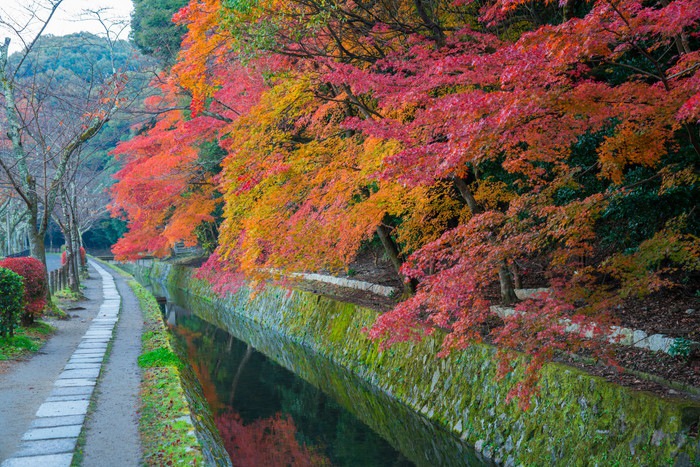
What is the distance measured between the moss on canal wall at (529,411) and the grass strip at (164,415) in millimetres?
3865

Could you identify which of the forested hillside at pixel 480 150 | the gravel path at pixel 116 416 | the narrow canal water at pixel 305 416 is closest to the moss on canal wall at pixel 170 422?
the gravel path at pixel 116 416

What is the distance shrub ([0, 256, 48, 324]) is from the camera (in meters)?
11.8

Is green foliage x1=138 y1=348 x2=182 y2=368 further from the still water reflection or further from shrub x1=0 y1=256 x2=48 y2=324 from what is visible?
A: shrub x1=0 y1=256 x2=48 y2=324

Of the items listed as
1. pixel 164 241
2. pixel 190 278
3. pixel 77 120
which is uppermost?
pixel 77 120

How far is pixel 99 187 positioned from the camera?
4534 cm

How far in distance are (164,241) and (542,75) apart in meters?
27.7

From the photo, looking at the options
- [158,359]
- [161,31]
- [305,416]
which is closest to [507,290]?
[305,416]

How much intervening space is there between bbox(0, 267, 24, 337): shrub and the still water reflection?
12.7 ft

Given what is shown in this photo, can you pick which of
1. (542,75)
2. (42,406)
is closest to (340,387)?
Answer: (42,406)

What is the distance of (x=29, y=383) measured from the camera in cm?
777

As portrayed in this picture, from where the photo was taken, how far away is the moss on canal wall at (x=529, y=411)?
534 cm

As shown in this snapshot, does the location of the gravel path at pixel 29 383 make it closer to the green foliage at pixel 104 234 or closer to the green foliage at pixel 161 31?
the green foliage at pixel 161 31

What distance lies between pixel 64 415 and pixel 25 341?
15.4ft

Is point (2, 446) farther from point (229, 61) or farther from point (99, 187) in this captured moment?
point (99, 187)
